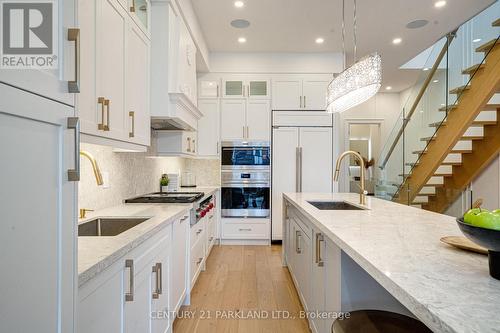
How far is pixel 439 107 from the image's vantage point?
4.32 m

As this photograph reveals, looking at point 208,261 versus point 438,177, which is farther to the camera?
point 438,177

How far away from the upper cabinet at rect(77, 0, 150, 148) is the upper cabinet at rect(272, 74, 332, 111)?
2.80 meters

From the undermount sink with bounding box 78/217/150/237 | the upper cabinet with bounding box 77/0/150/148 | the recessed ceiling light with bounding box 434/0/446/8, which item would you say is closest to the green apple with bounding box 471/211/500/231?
the upper cabinet with bounding box 77/0/150/148

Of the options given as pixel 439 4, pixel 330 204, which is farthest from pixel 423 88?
pixel 330 204

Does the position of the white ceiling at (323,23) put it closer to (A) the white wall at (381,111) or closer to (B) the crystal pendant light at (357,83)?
(B) the crystal pendant light at (357,83)

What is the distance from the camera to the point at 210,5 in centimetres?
343

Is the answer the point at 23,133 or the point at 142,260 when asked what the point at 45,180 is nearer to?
the point at 23,133

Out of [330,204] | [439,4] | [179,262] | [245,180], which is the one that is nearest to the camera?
[179,262]

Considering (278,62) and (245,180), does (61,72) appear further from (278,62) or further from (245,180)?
(278,62)

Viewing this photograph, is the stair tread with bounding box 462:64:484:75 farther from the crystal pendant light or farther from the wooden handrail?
the crystal pendant light

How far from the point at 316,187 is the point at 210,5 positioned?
118 inches

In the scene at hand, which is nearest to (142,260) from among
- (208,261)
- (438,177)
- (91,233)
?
(91,233)

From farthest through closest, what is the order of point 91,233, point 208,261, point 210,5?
point 208,261, point 210,5, point 91,233

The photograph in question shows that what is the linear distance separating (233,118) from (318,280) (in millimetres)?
3256
